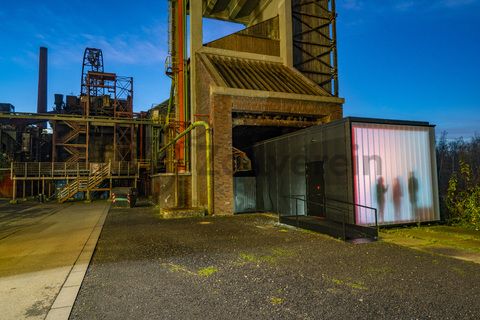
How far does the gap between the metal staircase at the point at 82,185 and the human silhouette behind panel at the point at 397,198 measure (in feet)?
92.2

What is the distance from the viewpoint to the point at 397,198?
1064 centimetres

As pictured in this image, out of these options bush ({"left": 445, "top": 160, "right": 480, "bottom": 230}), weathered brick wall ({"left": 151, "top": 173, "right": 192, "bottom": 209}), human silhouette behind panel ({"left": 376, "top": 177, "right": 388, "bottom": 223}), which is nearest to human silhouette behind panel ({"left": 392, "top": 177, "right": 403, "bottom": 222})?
human silhouette behind panel ({"left": 376, "top": 177, "right": 388, "bottom": 223})

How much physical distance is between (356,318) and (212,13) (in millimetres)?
27777

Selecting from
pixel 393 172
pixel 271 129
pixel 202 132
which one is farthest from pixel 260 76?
A: pixel 393 172

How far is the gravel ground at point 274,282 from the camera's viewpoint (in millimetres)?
3994

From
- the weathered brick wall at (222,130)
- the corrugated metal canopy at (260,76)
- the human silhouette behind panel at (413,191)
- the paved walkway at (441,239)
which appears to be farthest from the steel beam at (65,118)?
the paved walkway at (441,239)

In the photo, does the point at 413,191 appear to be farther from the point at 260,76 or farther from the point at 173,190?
the point at 173,190

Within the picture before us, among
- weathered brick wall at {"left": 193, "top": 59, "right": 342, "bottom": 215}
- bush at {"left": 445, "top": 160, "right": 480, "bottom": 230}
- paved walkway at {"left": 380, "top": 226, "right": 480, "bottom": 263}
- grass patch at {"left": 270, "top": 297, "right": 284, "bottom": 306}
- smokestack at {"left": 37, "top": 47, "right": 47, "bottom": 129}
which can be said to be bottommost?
paved walkway at {"left": 380, "top": 226, "right": 480, "bottom": 263}

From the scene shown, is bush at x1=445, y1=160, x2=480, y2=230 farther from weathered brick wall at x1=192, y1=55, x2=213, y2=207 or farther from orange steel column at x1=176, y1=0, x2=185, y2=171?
orange steel column at x1=176, y1=0, x2=185, y2=171

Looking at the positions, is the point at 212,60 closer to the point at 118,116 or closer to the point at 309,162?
the point at 309,162

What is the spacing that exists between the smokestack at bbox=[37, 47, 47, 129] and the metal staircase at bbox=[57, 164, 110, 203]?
1270 inches

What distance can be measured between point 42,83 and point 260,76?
56.1m

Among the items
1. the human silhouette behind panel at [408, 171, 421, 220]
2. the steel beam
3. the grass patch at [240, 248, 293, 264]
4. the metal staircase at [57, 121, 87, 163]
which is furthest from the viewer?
the metal staircase at [57, 121, 87, 163]

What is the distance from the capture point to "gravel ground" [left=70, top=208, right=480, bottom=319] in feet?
13.1
